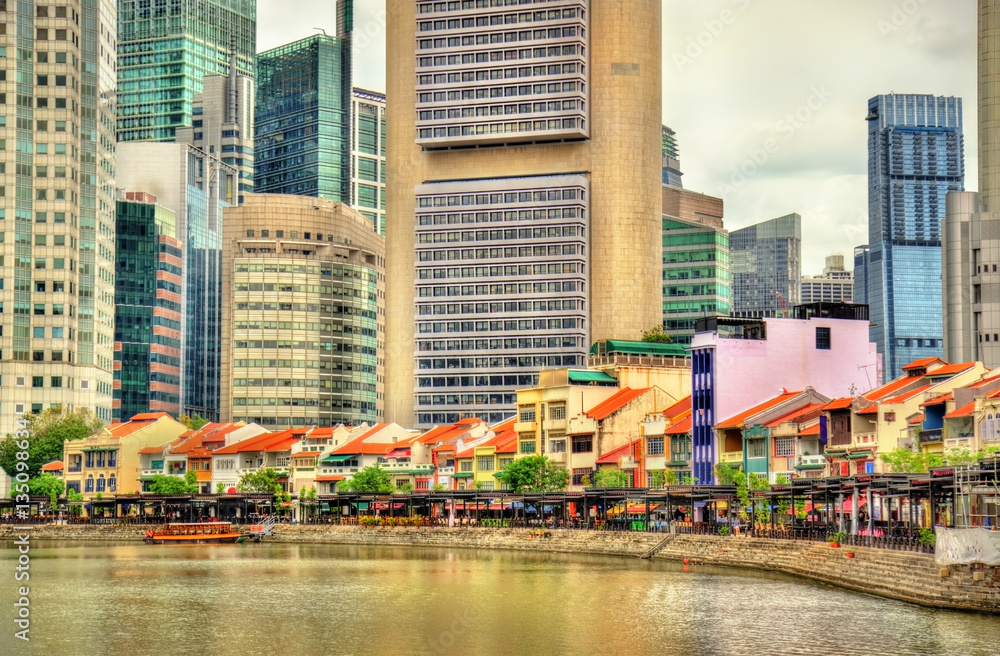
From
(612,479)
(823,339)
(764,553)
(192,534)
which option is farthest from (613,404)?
(764,553)

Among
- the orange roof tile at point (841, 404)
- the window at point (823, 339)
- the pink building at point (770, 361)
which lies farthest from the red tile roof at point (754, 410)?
the orange roof tile at point (841, 404)

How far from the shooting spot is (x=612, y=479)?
178625mm

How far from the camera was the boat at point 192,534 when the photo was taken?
195 metres

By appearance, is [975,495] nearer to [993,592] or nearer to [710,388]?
[993,592]

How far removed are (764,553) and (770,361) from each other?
47.9 metres

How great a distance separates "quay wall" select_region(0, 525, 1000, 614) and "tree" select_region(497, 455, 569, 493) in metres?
13.3

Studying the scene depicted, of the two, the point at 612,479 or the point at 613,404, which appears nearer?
the point at 612,479

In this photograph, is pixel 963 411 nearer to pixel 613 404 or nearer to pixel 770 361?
pixel 770 361

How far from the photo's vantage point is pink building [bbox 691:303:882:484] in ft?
558

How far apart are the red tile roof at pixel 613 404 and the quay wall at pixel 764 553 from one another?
2547 cm

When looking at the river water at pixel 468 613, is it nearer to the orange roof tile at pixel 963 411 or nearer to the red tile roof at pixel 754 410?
the orange roof tile at pixel 963 411

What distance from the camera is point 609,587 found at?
11438 centimetres

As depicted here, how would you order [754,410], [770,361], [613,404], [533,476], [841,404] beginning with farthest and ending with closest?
[613,404] → [533,476] → [770,361] → [754,410] → [841,404]

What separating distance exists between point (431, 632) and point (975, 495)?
40.1 m
